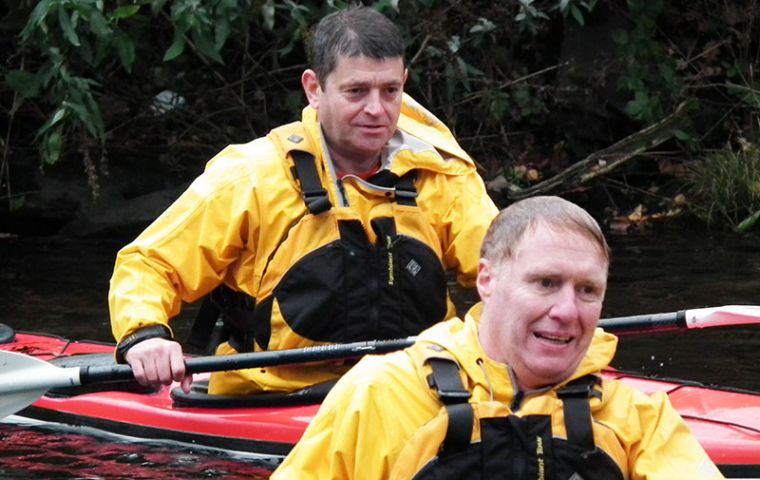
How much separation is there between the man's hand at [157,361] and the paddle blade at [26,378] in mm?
344

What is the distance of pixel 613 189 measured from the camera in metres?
9.45

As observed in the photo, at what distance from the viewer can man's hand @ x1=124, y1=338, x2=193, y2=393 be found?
375 cm

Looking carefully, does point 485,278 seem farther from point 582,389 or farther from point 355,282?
point 355,282

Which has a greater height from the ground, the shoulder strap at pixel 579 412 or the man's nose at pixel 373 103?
the man's nose at pixel 373 103

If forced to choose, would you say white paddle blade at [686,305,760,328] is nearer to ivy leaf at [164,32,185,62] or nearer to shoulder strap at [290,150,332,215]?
shoulder strap at [290,150,332,215]

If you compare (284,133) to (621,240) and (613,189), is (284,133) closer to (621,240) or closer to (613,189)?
(621,240)

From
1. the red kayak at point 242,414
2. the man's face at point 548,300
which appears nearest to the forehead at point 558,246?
the man's face at point 548,300

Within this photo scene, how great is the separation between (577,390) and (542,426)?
0.08m

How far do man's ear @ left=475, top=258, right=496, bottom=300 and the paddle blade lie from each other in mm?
1889

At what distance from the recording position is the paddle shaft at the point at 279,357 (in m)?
3.86

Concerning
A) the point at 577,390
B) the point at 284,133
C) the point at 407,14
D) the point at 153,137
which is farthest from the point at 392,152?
the point at 153,137

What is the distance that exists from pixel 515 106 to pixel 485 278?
716 cm

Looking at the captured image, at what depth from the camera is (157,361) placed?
3.76 meters

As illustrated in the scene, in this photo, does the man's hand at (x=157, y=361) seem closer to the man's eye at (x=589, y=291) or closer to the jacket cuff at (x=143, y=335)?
the jacket cuff at (x=143, y=335)
